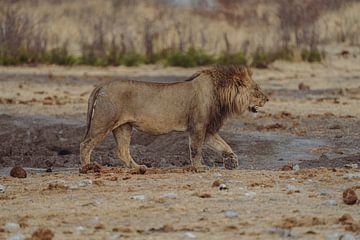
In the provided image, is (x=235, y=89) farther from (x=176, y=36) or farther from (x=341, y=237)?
(x=176, y=36)

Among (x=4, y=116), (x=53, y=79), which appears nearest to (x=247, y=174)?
(x=4, y=116)

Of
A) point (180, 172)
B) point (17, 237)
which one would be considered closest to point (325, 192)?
point (180, 172)

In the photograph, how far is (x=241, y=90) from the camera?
13.8m

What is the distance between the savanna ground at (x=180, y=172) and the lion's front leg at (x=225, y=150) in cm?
25

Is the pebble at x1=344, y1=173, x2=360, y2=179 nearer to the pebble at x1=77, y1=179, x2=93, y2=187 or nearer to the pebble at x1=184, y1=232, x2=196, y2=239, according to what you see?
the pebble at x1=77, y1=179, x2=93, y2=187

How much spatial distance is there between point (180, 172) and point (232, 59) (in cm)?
1520

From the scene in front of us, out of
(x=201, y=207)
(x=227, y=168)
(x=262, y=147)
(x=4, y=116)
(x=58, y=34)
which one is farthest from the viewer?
(x=58, y=34)

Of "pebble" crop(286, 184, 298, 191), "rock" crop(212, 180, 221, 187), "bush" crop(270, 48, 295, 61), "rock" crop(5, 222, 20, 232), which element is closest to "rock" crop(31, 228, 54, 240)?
"rock" crop(5, 222, 20, 232)

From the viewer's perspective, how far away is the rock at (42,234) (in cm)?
841

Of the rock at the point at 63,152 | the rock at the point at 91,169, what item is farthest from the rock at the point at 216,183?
the rock at the point at 63,152

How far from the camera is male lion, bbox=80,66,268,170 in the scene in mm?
12898

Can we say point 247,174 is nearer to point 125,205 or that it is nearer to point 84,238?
point 125,205

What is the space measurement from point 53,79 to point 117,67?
9.94 ft

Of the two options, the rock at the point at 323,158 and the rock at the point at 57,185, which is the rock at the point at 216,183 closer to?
the rock at the point at 57,185
